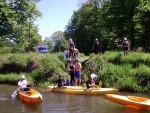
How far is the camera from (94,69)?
2288 cm

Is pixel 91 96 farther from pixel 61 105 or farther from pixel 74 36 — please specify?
pixel 74 36

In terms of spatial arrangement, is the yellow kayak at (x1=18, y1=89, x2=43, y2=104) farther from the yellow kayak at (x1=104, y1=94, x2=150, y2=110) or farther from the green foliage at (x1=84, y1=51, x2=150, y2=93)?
the green foliage at (x1=84, y1=51, x2=150, y2=93)

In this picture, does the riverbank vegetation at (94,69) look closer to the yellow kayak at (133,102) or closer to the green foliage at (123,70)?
the green foliage at (123,70)

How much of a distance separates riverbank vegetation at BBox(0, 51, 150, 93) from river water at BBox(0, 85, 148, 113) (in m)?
3.34

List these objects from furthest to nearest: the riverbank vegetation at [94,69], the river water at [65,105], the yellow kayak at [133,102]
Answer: the riverbank vegetation at [94,69], the river water at [65,105], the yellow kayak at [133,102]

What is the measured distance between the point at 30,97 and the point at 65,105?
6.34 ft

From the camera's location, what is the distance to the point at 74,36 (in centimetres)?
6894

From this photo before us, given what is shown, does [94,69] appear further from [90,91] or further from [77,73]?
[90,91]

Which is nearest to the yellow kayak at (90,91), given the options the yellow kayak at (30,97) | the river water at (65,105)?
the river water at (65,105)

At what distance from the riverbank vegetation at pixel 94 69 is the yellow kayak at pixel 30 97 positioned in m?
5.57

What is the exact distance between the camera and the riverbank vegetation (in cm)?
2086

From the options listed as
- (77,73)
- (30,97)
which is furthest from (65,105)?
(77,73)

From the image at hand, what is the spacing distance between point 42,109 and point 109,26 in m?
22.6

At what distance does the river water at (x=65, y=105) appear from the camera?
14.9 meters
